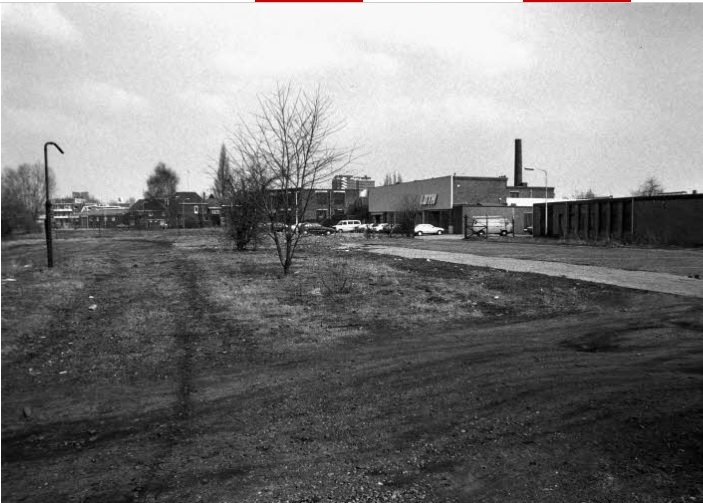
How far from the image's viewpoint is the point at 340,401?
4465mm

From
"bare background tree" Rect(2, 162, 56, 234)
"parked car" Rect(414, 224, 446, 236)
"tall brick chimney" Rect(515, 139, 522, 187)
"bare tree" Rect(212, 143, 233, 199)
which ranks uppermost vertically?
"tall brick chimney" Rect(515, 139, 522, 187)

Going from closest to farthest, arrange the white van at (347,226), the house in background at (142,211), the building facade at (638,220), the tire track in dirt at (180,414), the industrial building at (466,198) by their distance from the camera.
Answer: the tire track in dirt at (180,414)
the house in background at (142,211)
the building facade at (638,220)
the industrial building at (466,198)
the white van at (347,226)

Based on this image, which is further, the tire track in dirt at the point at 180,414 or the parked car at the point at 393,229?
the parked car at the point at 393,229

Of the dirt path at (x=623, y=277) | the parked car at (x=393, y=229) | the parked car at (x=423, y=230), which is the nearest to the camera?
the dirt path at (x=623, y=277)

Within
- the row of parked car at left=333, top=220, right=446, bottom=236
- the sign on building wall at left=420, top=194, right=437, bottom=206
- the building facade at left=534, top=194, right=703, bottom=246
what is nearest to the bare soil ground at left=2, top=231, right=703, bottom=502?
the building facade at left=534, top=194, right=703, bottom=246

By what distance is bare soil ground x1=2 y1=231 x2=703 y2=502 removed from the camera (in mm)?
3146

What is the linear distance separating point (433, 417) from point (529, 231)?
4650cm

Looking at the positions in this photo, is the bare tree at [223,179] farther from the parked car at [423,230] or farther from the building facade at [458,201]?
the building facade at [458,201]

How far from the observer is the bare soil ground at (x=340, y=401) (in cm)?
315

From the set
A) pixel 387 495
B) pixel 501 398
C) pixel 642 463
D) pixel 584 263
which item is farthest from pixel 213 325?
pixel 584 263

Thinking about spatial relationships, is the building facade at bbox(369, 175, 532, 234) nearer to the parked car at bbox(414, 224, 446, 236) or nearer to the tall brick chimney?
the tall brick chimney

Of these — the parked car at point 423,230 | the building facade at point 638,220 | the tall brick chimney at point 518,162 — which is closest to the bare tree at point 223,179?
the building facade at point 638,220

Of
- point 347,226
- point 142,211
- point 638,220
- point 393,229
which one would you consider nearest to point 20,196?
point 142,211

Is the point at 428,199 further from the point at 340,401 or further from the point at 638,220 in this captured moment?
the point at 340,401
